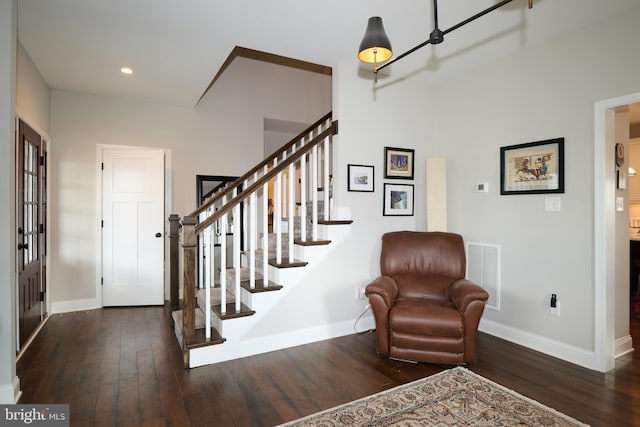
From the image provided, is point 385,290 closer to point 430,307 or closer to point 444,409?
point 430,307

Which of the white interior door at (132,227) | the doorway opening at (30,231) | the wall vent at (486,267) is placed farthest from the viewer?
the white interior door at (132,227)

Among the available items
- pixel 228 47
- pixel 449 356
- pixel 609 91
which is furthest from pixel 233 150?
pixel 609 91

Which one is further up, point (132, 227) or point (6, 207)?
point (6, 207)

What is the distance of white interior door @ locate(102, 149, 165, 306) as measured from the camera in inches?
179

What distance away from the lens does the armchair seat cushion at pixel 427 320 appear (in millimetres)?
2785

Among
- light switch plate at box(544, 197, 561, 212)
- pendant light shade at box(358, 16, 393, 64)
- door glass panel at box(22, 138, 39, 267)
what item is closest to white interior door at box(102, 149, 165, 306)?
door glass panel at box(22, 138, 39, 267)

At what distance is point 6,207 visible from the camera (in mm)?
2230

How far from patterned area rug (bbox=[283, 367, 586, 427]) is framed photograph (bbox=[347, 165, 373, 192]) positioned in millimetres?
1939

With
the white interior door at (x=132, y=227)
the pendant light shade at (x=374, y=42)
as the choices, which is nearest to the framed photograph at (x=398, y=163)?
the pendant light shade at (x=374, y=42)

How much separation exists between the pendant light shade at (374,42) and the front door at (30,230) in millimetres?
3139

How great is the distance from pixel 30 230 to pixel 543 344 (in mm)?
5025

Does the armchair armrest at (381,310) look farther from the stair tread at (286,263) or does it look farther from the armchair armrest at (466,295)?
the stair tread at (286,263)

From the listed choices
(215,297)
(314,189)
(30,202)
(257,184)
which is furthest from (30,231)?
(314,189)

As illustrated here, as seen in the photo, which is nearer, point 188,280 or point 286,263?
point 188,280
